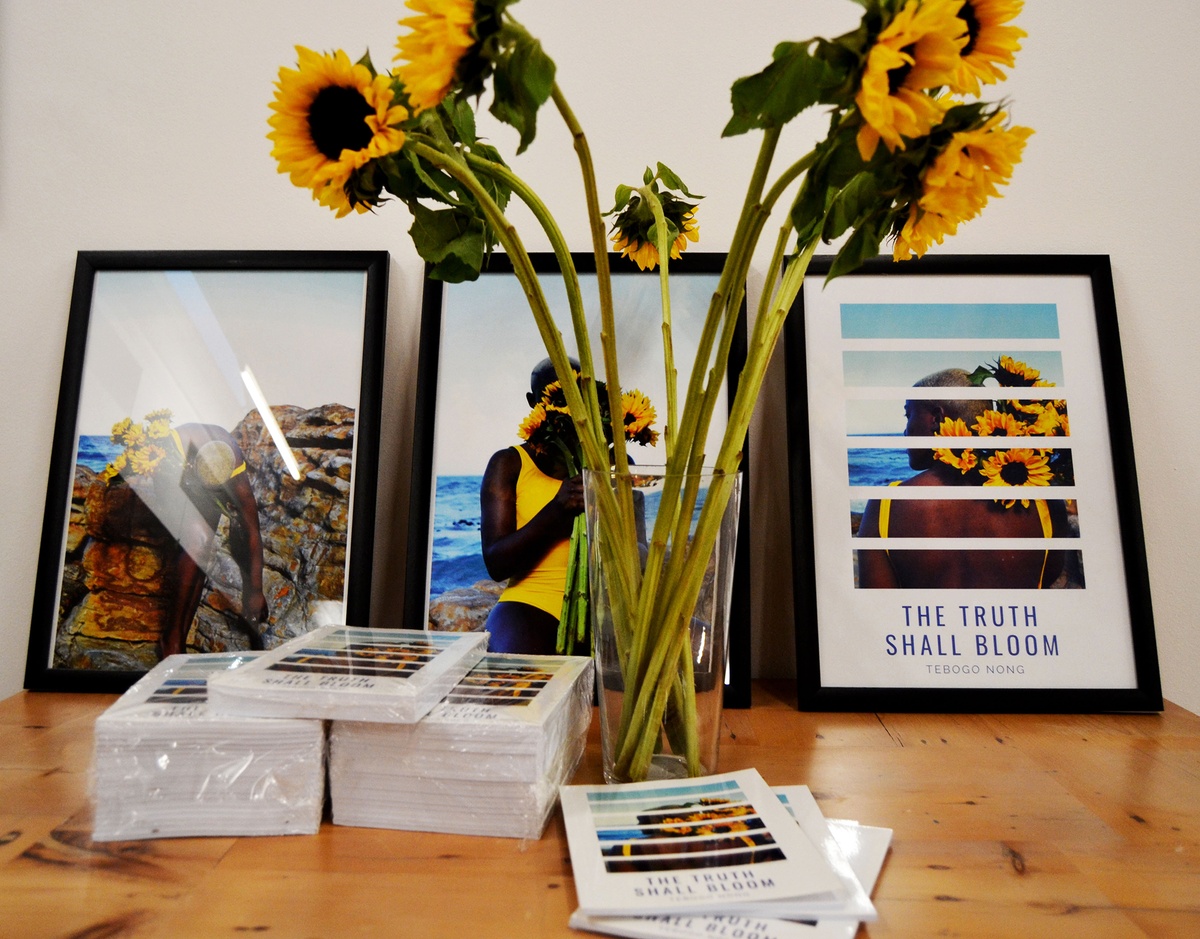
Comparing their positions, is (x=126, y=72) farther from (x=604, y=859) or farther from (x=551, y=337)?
(x=604, y=859)

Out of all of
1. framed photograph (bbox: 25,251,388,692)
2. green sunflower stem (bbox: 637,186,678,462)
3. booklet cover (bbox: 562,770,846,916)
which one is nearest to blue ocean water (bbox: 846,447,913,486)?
green sunflower stem (bbox: 637,186,678,462)

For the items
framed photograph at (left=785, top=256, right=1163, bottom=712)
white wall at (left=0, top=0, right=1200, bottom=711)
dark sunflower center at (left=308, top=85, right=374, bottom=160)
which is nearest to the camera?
dark sunflower center at (left=308, top=85, right=374, bottom=160)

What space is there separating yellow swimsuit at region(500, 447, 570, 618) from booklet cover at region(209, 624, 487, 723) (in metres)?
0.24

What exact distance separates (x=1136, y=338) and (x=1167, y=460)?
166mm

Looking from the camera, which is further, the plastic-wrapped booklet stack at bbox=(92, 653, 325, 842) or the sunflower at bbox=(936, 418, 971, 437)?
the sunflower at bbox=(936, 418, 971, 437)

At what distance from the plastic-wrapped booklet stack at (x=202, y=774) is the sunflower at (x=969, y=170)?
580mm

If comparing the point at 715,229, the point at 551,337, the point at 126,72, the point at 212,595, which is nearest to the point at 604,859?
the point at 551,337

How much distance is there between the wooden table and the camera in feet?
1.58

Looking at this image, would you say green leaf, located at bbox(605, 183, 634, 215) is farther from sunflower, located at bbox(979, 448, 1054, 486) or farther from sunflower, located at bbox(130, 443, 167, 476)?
sunflower, located at bbox(130, 443, 167, 476)

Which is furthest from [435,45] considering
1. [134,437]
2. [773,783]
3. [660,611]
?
[134,437]

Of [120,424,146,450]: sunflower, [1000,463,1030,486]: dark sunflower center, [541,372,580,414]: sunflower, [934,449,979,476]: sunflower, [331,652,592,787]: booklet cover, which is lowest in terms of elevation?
[331,652,592,787]: booklet cover

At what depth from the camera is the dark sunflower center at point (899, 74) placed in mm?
492

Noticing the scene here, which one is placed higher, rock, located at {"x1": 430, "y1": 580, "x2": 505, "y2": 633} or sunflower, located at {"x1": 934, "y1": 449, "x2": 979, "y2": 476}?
sunflower, located at {"x1": 934, "y1": 449, "x2": 979, "y2": 476}

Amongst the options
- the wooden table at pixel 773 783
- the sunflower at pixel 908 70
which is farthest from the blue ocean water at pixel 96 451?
the sunflower at pixel 908 70
